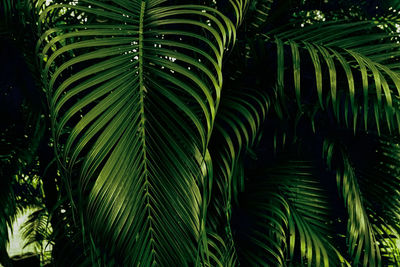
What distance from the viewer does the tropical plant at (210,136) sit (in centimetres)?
64

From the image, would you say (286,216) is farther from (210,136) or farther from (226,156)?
(210,136)

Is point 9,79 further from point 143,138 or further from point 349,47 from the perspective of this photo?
point 349,47

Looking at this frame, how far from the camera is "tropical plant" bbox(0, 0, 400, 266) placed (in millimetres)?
642

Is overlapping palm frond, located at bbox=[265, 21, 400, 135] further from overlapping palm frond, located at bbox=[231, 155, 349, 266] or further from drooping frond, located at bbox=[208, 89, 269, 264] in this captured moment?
overlapping palm frond, located at bbox=[231, 155, 349, 266]

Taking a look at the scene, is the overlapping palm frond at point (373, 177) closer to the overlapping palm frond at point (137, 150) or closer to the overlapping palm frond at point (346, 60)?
the overlapping palm frond at point (346, 60)

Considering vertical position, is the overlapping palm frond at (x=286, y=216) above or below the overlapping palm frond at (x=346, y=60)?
below

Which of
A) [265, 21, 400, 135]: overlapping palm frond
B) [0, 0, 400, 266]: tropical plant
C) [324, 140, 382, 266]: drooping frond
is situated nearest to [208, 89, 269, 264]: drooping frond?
[0, 0, 400, 266]: tropical plant

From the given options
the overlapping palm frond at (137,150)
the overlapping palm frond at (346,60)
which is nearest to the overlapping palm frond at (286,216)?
the overlapping palm frond at (346,60)

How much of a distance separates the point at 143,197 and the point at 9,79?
0.74 m

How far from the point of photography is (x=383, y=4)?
4.46ft

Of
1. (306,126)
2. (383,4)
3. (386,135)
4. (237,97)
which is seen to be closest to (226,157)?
(237,97)

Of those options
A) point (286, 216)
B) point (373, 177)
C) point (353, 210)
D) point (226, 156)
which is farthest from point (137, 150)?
point (373, 177)

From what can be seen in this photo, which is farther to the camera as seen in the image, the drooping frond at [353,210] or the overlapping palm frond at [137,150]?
the drooping frond at [353,210]

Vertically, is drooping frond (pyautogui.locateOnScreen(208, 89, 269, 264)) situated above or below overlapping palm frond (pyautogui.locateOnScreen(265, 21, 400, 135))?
below
